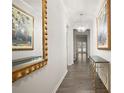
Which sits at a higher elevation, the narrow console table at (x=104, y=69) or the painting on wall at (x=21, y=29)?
the painting on wall at (x=21, y=29)

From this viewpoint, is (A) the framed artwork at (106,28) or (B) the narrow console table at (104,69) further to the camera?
(B) the narrow console table at (104,69)

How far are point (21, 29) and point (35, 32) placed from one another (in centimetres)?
56

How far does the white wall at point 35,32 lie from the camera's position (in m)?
1.78

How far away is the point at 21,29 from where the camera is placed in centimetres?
186

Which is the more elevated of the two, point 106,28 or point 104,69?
point 106,28

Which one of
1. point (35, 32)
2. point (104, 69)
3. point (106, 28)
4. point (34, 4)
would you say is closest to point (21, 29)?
point (35, 32)

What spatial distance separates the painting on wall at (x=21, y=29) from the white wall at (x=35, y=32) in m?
0.06

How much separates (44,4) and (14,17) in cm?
132

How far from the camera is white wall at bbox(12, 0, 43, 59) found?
5.85ft

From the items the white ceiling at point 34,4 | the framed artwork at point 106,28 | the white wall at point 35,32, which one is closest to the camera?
the white wall at point 35,32

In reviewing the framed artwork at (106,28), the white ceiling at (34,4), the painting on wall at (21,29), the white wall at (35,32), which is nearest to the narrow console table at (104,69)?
the framed artwork at (106,28)

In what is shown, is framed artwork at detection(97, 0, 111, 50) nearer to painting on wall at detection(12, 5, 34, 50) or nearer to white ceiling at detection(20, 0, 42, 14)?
white ceiling at detection(20, 0, 42, 14)

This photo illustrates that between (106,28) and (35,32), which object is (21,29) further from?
(106,28)

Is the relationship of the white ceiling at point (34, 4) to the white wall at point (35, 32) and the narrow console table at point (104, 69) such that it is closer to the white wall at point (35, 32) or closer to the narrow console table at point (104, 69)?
the white wall at point (35, 32)
